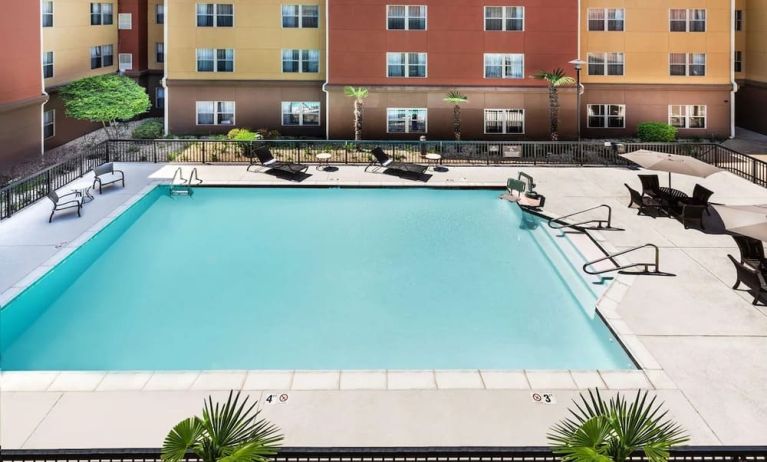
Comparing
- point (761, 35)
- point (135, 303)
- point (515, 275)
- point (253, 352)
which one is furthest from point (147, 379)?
point (761, 35)

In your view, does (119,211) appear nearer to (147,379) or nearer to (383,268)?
(383,268)

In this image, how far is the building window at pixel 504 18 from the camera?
116 feet

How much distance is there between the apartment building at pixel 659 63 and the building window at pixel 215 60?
21.5 metres

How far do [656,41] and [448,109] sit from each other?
13543mm

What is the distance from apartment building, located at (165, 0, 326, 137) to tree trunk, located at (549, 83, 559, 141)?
44.8 feet

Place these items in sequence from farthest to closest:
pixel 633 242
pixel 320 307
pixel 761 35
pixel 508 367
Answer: pixel 761 35
pixel 633 242
pixel 320 307
pixel 508 367

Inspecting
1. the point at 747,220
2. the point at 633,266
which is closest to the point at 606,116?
the point at 633,266

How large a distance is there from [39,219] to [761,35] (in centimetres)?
4255

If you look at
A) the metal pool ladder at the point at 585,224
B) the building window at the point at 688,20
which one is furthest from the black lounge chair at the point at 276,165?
the building window at the point at 688,20

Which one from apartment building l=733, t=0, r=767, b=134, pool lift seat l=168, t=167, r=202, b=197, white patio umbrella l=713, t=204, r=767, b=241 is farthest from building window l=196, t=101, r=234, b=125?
apartment building l=733, t=0, r=767, b=134

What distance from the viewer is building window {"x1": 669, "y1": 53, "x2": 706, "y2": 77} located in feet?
121

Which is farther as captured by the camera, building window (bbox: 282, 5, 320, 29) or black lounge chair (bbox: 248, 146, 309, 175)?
building window (bbox: 282, 5, 320, 29)

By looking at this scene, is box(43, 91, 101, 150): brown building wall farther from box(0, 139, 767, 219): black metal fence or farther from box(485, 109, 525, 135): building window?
box(485, 109, 525, 135): building window

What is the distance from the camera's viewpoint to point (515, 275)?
1616 cm
